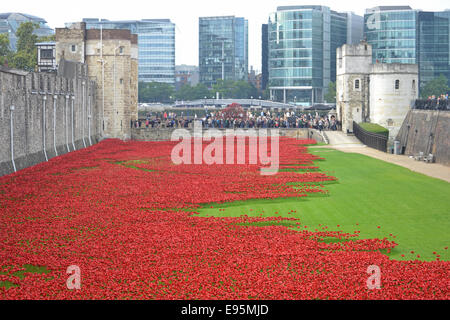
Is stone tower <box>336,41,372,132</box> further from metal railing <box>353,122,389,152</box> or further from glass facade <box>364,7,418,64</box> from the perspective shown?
glass facade <box>364,7,418,64</box>

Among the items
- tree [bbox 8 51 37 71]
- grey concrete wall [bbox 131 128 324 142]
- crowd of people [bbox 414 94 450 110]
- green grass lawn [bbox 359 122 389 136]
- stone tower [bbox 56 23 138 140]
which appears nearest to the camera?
crowd of people [bbox 414 94 450 110]

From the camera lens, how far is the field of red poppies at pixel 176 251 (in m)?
15.6

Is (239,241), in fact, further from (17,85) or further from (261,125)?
(261,125)

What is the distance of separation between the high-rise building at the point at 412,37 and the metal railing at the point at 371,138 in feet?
342

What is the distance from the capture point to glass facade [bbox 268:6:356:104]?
170 m

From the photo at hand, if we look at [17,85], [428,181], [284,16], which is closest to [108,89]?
[17,85]

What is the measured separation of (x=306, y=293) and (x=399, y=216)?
10866 millimetres

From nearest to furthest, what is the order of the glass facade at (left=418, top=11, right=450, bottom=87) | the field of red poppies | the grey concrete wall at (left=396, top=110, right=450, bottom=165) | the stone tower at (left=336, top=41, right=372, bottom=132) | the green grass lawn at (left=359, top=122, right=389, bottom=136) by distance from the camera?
the field of red poppies
the grey concrete wall at (left=396, top=110, right=450, bottom=165)
the green grass lawn at (left=359, top=122, right=389, bottom=136)
the stone tower at (left=336, top=41, right=372, bottom=132)
the glass facade at (left=418, top=11, right=450, bottom=87)

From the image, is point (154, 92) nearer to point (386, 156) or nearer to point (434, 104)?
point (434, 104)

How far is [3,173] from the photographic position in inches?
1559

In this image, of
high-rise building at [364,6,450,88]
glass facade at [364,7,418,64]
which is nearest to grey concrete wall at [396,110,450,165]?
glass facade at [364,7,418,64]

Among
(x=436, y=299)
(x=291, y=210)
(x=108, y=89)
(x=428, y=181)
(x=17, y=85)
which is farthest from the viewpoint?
(x=108, y=89)

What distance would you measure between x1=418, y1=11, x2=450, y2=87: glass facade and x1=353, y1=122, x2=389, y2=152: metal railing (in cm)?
10865

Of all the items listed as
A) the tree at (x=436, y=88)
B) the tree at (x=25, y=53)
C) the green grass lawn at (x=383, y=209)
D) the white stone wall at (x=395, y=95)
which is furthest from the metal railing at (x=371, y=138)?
the tree at (x=436, y=88)
